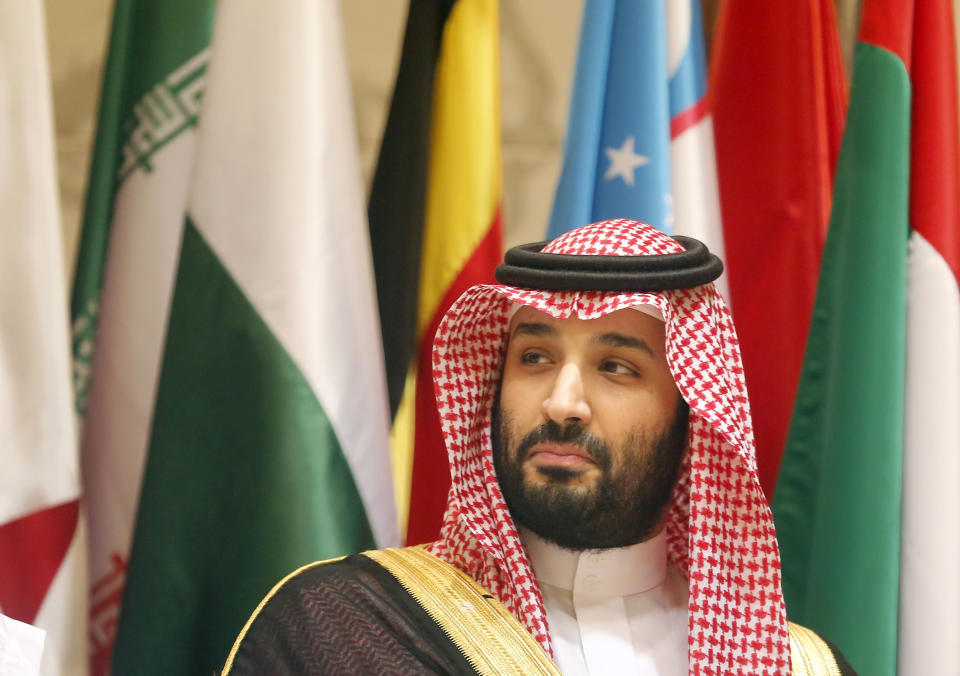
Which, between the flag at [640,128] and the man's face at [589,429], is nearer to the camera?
the man's face at [589,429]

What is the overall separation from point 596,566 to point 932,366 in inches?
29.5

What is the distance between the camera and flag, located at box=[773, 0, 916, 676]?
5.89 ft

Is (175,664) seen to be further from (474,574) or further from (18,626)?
(18,626)

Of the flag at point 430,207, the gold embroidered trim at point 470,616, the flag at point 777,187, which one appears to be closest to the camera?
the gold embroidered trim at point 470,616

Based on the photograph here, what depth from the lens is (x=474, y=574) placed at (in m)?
1.42

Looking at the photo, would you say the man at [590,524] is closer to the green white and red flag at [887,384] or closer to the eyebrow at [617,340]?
the eyebrow at [617,340]

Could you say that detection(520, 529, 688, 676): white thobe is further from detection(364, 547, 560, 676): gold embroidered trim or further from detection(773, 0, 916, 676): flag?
detection(773, 0, 916, 676): flag

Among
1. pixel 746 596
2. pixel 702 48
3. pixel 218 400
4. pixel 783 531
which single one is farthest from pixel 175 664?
pixel 702 48

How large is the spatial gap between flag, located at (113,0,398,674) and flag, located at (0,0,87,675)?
5.5 inches

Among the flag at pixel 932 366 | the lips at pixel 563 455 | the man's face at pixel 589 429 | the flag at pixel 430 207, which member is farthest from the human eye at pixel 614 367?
the flag at pixel 932 366

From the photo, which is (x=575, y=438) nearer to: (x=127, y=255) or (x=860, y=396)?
(x=860, y=396)

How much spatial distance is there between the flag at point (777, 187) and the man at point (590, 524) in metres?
0.63

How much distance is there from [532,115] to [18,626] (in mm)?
1791

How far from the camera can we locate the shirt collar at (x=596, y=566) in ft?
4.61
